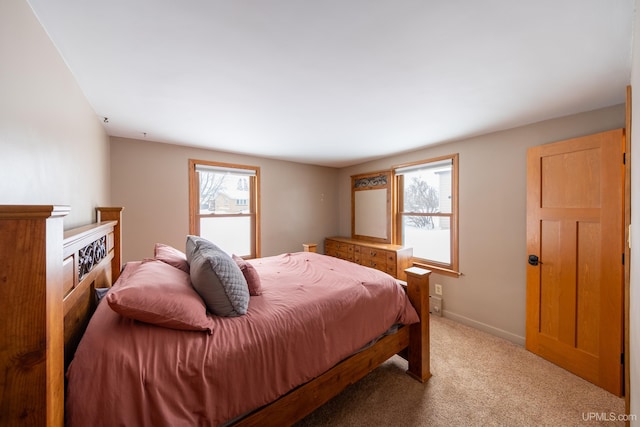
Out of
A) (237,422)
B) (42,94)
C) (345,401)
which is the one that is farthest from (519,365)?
(42,94)

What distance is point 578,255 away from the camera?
2090 millimetres

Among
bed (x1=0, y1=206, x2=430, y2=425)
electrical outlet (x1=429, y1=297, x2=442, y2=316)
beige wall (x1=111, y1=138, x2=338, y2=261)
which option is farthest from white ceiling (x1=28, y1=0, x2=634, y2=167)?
electrical outlet (x1=429, y1=297, x2=442, y2=316)

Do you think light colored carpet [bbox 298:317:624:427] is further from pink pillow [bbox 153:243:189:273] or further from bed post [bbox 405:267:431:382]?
pink pillow [bbox 153:243:189:273]

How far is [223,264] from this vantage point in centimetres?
144

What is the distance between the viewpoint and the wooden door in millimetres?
1885

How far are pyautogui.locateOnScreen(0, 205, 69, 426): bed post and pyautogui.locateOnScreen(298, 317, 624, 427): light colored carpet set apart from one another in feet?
4.92

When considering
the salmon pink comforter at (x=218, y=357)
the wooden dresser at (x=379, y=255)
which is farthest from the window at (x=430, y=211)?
the salmon pink comforter at (x=218, y=357)

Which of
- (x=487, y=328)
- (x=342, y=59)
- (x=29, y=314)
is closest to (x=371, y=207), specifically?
(x=487, y=328)

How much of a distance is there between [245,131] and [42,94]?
1.61m

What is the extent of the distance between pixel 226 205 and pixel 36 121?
2583mm

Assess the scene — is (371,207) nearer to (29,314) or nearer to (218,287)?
(218,287)

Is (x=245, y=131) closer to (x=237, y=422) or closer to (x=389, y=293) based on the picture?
(x=389, y=293)

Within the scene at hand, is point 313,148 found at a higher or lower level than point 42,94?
higher

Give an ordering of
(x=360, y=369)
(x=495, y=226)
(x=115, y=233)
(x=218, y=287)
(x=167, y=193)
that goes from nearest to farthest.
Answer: (x=218, y=287)
(x=360, y=369)
(x=115, y=233)
(x=495, y=226)
(x=167, y=193)
